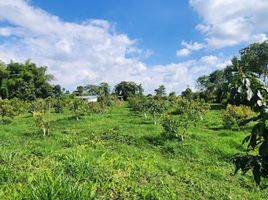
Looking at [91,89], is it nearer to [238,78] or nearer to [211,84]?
[211,84]

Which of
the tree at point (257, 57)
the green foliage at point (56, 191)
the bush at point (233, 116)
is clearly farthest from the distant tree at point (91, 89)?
the green foliage at point (56, 191)

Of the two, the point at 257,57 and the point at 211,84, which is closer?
the point at 257,57

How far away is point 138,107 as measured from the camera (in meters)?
26.2

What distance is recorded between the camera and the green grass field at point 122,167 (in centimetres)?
739

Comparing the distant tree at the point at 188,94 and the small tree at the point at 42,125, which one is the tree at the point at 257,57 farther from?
the small tree at the point at 42,125

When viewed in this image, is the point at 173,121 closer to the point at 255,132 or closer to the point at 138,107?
the point at 138,107

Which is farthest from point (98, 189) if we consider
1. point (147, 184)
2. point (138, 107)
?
point (138, 107)

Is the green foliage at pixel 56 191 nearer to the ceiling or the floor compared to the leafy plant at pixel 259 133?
nearer to the floor

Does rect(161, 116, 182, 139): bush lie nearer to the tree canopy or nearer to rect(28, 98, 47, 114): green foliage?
rect(28, 98, 47, 114): green foliage

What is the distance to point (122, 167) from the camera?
32.5 ft

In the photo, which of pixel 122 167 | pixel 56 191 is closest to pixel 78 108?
pixel 122 167

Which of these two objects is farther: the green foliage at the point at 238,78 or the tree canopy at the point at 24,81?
the tree canopy at the point at 24,81

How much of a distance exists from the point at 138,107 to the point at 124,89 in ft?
109

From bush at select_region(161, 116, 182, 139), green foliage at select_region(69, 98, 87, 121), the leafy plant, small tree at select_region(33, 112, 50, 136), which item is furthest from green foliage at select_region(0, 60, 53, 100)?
the leafy plant
